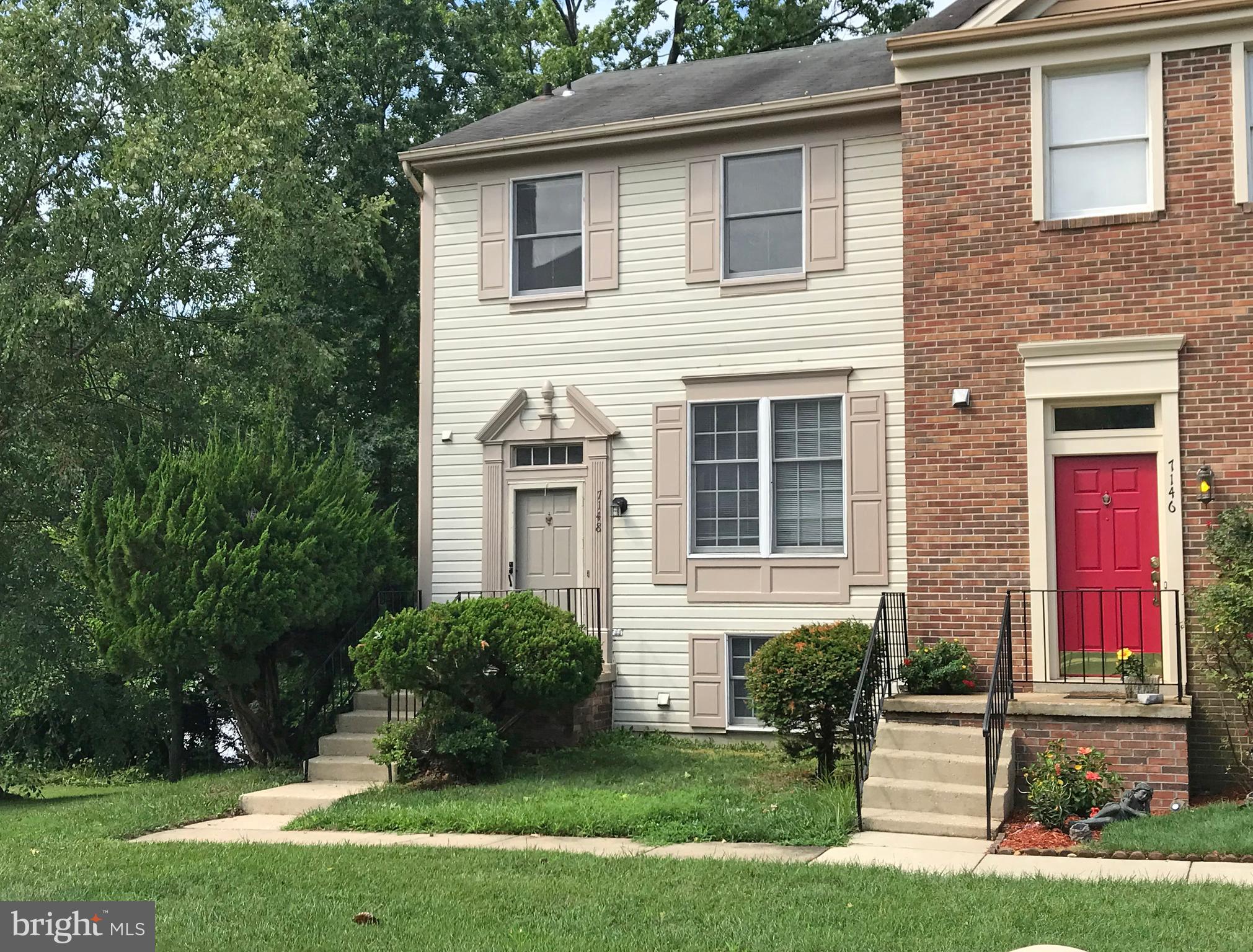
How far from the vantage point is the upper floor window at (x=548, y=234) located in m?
14.9

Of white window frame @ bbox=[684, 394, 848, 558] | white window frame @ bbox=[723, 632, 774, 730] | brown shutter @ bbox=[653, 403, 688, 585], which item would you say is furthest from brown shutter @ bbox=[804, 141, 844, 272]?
white window frame @ bbox=[723, 632, 774, 730]

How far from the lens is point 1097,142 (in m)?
11.5

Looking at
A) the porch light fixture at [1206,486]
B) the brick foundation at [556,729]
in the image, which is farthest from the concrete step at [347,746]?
the porch light fixture at [1206,486]

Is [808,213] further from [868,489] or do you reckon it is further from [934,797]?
[934,797]

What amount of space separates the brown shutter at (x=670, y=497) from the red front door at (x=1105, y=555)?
4021mm

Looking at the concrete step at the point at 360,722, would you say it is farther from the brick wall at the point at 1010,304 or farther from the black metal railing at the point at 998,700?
the black metal railing at the point at 998,700

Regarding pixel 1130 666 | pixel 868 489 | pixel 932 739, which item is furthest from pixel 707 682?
pixel 1130 666

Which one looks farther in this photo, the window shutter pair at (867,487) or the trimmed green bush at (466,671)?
the window shutter pair at (867,487)

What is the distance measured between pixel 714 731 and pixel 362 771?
365cm

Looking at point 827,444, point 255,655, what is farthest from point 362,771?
point 827,444

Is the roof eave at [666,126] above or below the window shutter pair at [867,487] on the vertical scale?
above

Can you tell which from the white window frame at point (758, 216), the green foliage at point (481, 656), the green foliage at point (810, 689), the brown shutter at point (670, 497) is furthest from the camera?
the brown shutter at point (670, 497)

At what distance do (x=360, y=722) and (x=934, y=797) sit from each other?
5997 millimetres

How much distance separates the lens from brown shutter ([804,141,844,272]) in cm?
1359
